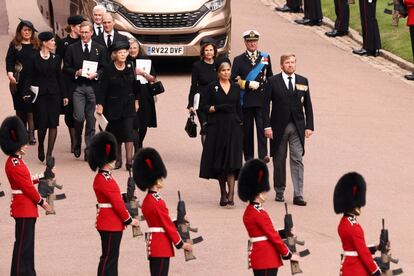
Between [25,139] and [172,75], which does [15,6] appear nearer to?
[172,75]

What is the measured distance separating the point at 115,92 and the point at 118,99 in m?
0.09

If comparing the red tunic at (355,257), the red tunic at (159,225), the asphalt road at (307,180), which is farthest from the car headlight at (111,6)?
the red tunic at (355,257)

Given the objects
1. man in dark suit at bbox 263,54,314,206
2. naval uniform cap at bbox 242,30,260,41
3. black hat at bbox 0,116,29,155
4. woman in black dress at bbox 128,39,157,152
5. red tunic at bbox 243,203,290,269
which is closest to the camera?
red tunic at bbox 243,203,290,269

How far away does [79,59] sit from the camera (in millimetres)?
22578

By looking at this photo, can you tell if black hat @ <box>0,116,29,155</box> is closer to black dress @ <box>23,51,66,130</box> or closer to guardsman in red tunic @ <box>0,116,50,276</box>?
guardsman in red tunic @ <box>0,116,50,276</box>

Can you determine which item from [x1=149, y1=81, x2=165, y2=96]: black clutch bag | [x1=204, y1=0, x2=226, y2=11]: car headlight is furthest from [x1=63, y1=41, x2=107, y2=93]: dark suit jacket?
[x1=204, y1=0, x2=226, y2=11]: car headlight

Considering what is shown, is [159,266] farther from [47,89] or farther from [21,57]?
[21,57]

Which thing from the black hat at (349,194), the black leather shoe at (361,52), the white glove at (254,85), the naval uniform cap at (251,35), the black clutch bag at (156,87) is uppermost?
the black hat at (349,194)

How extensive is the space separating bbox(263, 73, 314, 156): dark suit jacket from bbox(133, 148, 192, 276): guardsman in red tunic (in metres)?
4.41

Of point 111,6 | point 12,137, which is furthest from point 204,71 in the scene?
point 111,6

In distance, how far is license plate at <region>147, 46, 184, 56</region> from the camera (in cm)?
2745

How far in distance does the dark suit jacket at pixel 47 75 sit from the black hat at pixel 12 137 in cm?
508

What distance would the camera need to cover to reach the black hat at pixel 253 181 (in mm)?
15914

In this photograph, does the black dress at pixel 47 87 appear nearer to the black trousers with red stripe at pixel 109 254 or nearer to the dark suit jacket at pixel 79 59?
the dark suit jacket at pixel 79 59
